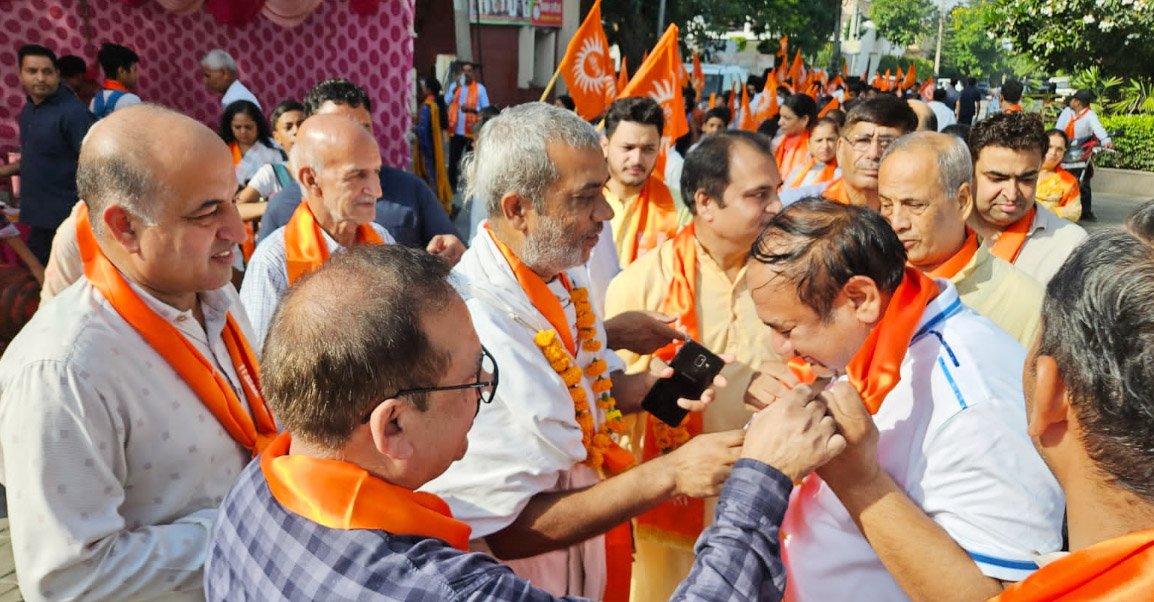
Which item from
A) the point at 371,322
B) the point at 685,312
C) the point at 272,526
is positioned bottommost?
the point at 685,312

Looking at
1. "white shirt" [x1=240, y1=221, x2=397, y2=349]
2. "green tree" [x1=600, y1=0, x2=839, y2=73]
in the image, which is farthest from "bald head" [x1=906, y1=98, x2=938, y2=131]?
"green tree" [x1=600, y1=0, x2=839, y2=73]

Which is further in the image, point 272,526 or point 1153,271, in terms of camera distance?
point 272,526

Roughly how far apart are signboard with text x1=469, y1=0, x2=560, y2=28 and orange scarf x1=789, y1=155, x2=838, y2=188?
12.7m

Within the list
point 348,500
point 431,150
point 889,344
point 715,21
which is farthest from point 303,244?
point 715,21

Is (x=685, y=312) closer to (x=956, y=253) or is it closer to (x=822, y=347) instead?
(x=956, y=253)

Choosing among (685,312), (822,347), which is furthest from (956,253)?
(822,347)

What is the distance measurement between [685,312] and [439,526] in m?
2.17

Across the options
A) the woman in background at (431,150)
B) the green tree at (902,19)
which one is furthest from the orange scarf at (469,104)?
the green tree at (902,19)

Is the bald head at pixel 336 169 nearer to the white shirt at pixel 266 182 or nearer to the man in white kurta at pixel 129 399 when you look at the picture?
the man in white kurta at pixel 129 399

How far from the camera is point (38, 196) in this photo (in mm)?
5680

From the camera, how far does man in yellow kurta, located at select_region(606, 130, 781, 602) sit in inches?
129

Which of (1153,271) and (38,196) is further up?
(1153,271)

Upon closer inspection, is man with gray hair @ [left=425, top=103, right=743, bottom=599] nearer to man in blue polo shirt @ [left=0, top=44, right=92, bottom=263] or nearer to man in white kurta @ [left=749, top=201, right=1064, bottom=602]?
man in white kurta @ [left=749, top=201, right=1064, bottom=602]

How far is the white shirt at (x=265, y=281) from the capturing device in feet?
10.6
